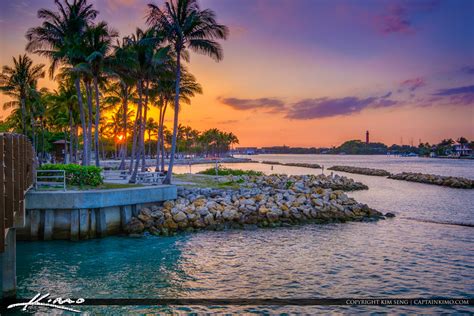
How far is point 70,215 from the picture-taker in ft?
59.8

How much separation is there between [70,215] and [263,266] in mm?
10191

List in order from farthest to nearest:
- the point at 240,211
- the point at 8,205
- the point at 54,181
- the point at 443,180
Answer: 1. the point at 443,180
2. the point at 240,211
3. the point at 54,181
4. the point at 8,205

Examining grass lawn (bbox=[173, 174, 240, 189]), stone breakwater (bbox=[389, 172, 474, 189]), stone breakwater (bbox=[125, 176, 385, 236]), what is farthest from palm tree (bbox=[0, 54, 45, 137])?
stone breakwater (bbox=[389, 172, 474, 189])

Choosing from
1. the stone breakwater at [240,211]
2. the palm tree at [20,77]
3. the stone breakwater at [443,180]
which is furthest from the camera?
the stone breakwater at [443,180]

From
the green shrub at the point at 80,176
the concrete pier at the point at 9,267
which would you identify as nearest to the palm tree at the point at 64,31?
the green shrub at the point at 80,176

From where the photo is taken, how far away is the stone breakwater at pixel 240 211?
20.6m

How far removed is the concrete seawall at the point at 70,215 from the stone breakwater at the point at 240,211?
4.47 ft

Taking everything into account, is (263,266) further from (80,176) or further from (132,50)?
(132,50)

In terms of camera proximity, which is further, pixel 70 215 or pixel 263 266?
pixel 70 215

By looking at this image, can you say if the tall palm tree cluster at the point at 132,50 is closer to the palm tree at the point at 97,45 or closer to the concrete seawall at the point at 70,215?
the palm tree at the point at 97,45

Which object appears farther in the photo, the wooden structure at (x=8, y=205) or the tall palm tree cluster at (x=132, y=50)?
the tall palm tree cluster at (x=132, y=50)

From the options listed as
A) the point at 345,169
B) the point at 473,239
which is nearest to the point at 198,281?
the point at 473,239

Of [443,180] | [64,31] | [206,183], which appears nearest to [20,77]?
[64,31]

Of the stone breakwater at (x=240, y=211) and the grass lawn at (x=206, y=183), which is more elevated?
the grass lawn at (x=206, y=183)
